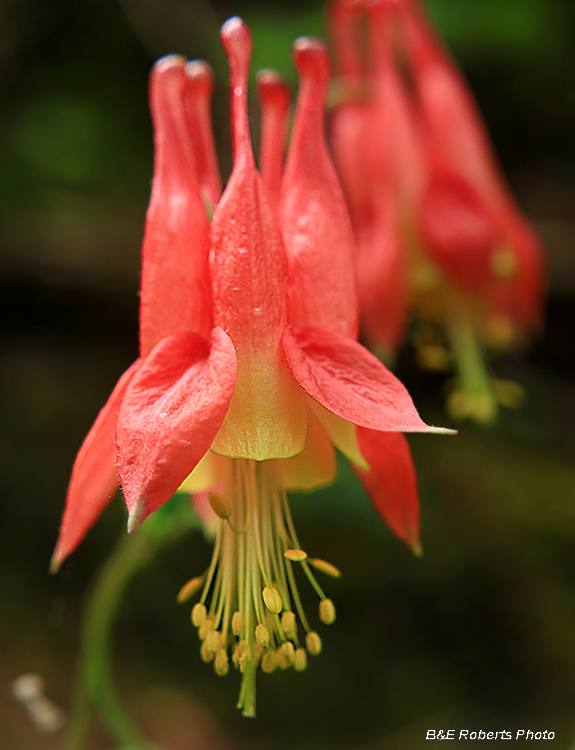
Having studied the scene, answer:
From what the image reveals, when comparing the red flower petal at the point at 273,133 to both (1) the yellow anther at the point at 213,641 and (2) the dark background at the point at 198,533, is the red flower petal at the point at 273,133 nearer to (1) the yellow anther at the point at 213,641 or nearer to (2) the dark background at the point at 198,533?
(1) the yellow anther at the point at 213,641

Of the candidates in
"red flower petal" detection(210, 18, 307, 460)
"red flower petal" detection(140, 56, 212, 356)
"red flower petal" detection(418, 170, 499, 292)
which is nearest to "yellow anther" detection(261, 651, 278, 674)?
"red flower petal" detection(210, 18, 307, 460)

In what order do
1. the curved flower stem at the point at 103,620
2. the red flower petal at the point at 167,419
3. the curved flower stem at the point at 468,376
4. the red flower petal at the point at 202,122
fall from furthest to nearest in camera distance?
the curved flower stem at the point at 468,376, the curved flower stem at the point at 103,620, the red flower petal at the point at 202,122, the red flower petal at the point at 167,419

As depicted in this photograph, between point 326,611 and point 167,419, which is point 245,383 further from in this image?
point 326,611

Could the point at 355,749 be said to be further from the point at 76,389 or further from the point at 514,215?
the point at 514,215

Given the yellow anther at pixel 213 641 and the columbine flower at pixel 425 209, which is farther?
the columbine flower at pixel 425 209

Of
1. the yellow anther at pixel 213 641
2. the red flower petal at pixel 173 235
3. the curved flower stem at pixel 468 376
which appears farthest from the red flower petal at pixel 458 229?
the yellow anther at pixel 213 641

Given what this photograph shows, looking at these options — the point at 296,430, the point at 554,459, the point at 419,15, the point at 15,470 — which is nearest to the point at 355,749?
the point at 554,459

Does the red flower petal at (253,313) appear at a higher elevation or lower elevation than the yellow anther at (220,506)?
higher
